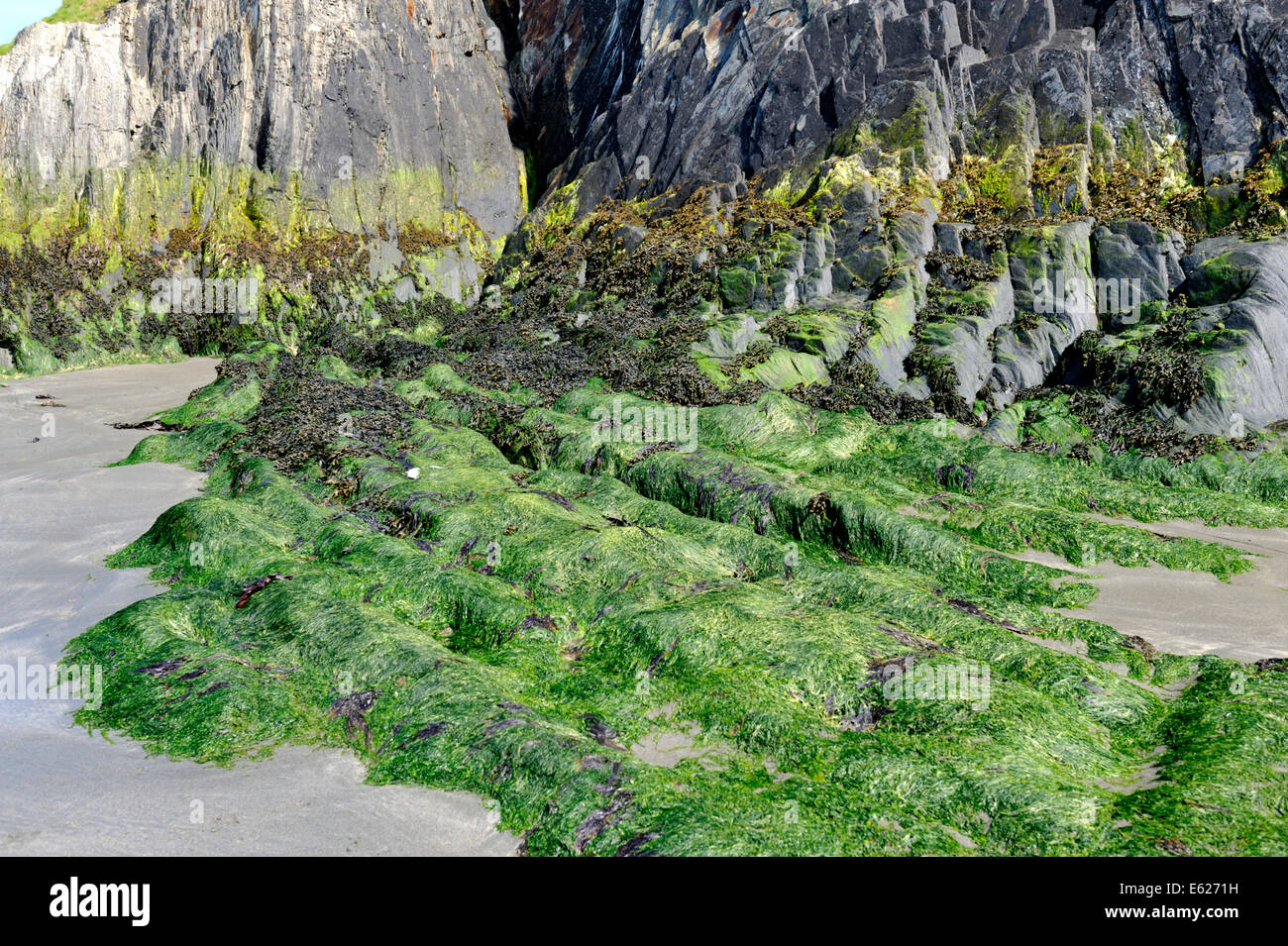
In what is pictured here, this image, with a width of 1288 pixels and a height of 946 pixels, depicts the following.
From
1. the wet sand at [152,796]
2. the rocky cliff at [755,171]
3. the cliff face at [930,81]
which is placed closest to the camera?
the wet sand at [152,796]

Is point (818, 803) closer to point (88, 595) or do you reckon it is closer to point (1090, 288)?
point (88, 595)

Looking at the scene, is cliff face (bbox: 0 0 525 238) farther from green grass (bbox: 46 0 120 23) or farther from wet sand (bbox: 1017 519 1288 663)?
wet sand (bbox: 1017 519 1288 663)

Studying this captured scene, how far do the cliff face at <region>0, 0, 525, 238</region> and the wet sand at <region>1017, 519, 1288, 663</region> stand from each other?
36542 millimetres

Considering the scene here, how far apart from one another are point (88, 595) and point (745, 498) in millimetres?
9698

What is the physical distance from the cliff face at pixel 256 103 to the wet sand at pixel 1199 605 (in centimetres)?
3654

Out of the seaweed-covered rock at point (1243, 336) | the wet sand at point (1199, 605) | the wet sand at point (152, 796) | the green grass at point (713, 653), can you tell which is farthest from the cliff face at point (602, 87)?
the wet sand at point (152, 796)

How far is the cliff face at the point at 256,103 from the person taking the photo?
35.8 meters

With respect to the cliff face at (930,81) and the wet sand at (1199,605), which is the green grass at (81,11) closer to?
the cliff face at (930,81)

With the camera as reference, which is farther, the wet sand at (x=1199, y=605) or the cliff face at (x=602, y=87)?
the cliff face at (x=602, y=87)

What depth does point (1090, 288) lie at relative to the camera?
20953 mm

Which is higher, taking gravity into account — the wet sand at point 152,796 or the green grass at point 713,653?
the green grass at point 713,653

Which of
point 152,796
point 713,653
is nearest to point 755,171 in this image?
point 713,653

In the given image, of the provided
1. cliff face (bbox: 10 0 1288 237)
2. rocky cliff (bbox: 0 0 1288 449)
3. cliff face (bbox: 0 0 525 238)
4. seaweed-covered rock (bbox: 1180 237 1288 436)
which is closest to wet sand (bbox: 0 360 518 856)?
rocky cliff (bbox: 0 0 1288 449)

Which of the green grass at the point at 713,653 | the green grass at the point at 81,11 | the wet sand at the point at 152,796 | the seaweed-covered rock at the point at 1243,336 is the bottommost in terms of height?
the wet sand at the point at 152,796
